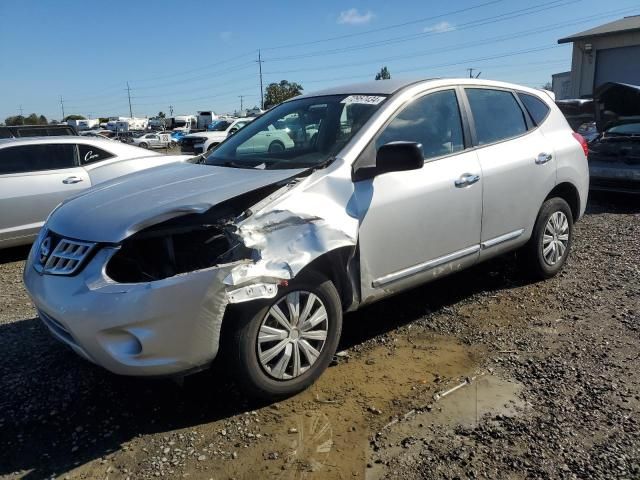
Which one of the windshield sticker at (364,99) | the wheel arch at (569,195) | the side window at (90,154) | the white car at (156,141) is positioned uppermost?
the windshield sticker at (364,99)

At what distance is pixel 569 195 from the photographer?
5008mm

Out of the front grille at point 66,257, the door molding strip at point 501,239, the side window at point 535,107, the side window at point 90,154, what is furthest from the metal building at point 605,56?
the front grille at point 66,257

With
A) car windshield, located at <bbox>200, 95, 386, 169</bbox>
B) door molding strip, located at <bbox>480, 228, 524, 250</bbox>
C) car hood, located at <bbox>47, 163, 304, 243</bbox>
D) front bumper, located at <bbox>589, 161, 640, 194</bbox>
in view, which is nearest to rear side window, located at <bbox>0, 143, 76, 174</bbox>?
car windshield, located at <bbox>200, 95, 386, 169</bbox>

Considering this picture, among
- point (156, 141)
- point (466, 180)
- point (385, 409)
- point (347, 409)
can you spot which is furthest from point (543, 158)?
point (156, 141)

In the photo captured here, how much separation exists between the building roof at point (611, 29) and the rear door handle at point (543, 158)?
65.0ft

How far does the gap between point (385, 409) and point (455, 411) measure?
377 mm

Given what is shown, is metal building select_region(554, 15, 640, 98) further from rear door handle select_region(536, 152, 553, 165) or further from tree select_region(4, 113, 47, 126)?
tree select_region(4, 113, 47, 126)

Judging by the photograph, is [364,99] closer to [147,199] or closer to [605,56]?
[147,199]

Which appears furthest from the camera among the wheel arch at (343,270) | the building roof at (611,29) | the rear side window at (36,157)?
the building roof at (611,29)

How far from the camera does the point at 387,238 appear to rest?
3.38 metres

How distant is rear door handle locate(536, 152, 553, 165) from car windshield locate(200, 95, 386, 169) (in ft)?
5.31

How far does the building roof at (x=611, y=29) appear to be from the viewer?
20761 mm

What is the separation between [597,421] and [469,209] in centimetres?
Answer: 162

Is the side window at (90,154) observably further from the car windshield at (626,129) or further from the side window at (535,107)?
the car windshield at (626,129)
